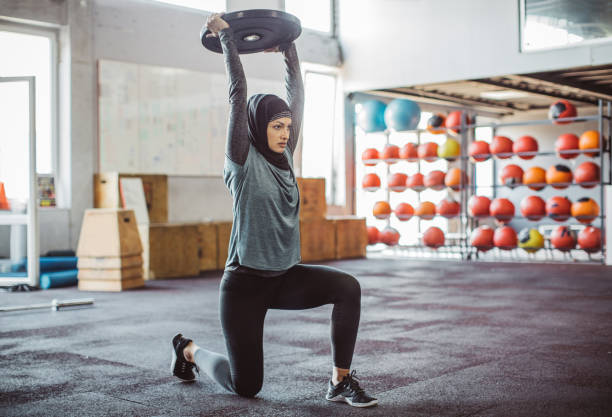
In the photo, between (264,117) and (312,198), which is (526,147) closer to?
(312,198)

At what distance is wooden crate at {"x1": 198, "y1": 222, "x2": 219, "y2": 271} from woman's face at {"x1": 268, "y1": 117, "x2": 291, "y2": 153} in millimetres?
5521

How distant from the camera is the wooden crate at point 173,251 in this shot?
7527 millimetres

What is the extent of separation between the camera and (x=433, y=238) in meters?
9.67

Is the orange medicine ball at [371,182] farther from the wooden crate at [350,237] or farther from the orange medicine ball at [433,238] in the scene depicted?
the orange medicine ball at [433,238]

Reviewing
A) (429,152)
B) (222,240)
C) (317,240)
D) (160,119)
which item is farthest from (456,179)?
(160,119)

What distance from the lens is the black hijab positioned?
2.52m

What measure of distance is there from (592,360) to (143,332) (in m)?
2.59

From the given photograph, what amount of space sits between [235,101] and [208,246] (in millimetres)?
5872

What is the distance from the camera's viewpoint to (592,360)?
3359 millimetres

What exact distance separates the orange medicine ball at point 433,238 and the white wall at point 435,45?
2262 mm

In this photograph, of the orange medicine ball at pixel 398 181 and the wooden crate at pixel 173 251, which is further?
the orange medicine ball at pixel 398 181

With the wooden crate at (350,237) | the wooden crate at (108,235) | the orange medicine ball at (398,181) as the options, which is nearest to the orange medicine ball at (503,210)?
the orange medicine ball at (398,181)

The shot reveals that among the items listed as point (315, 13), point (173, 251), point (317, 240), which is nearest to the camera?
point (173, 251)

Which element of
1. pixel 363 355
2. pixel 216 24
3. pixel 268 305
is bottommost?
pixel 363 355
